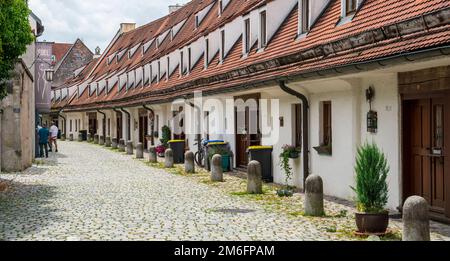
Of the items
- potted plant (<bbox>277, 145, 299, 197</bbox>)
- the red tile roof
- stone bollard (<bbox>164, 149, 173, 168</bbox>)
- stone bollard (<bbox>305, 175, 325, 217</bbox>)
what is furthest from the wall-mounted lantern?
stone bollard (<bbox>164, 149, 173, 168</bbox>)

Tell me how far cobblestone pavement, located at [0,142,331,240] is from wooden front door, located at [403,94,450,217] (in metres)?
2.23

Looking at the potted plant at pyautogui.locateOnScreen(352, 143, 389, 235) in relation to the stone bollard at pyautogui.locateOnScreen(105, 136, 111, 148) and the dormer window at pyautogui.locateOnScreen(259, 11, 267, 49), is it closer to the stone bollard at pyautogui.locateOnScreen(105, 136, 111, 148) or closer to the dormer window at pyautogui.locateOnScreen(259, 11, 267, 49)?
the dormer window at pyautogui.locateOnScreen(259, 11, 267, 49)

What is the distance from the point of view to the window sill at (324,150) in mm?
14703

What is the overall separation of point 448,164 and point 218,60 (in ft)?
51.9

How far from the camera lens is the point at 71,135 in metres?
63.3

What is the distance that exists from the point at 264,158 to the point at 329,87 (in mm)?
4432

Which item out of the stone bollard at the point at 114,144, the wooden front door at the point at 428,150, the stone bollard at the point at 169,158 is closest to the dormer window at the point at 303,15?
the wooden front door at the point at 428,150

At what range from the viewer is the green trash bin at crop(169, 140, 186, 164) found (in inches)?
1077

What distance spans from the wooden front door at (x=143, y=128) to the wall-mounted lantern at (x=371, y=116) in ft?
87.7

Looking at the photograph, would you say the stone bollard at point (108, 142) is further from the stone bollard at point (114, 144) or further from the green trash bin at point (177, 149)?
the green trash bin at point (177, 149)

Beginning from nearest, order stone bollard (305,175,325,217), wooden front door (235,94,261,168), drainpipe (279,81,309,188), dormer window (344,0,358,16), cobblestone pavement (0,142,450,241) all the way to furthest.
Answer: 1. cobblestone pavement (0,142,450,241)
2. stone bollard (305,175,325,217)
3. dormer window (344,0,358,16)
4. drainpipe (279,81,309,188)
5. wooden front door (235,94,261,168)

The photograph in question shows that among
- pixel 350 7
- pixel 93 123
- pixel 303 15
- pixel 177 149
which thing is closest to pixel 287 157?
pixel 303 15
